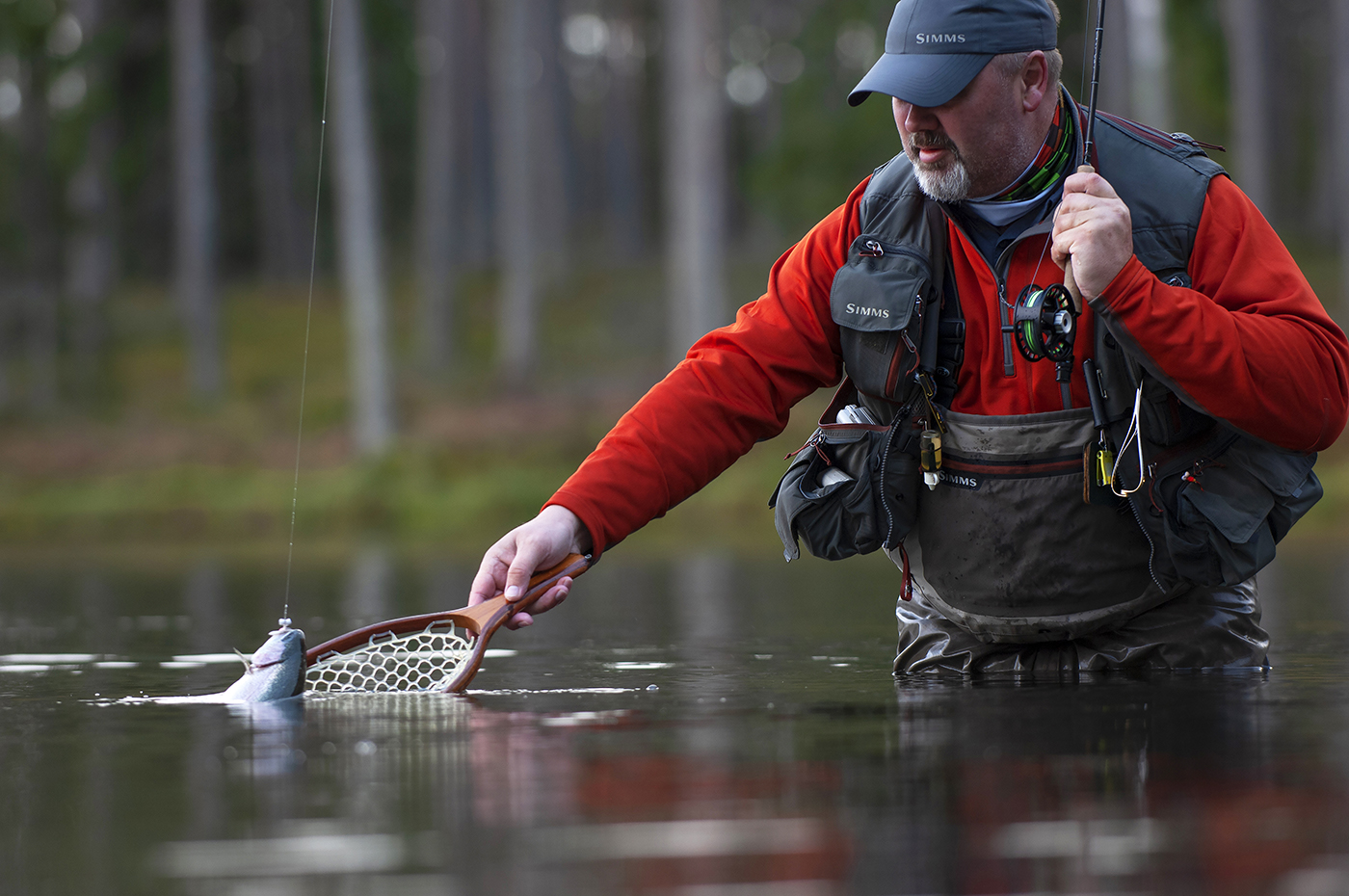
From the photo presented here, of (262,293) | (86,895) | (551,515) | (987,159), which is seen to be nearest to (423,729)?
(551,515)

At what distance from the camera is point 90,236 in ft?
99.0

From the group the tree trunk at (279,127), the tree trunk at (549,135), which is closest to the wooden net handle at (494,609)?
the tree trunk at (549,135)

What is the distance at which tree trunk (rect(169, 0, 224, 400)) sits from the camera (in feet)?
98.5

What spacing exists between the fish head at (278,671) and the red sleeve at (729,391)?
0.83 metres

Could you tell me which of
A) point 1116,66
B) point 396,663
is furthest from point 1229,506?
point 1116,66

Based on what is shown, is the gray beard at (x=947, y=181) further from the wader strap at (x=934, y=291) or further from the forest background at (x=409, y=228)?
the forest background at (x=409, y=228)

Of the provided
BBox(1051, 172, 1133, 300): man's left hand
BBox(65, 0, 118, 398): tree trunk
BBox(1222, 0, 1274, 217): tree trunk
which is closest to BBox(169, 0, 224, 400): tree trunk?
BBox(65, 0, 118, 398): tree trunk

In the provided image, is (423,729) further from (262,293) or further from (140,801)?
(262,293)

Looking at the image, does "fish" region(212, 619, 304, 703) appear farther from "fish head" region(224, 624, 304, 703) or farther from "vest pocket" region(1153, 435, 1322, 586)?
"vest pocket" region(1153, 435, 1322, 586)

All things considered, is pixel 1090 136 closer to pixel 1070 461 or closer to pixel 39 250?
pixel 1070 461

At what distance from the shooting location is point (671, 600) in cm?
922

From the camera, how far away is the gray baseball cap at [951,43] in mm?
4137

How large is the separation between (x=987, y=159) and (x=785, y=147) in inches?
1127

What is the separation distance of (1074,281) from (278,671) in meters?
2.27
